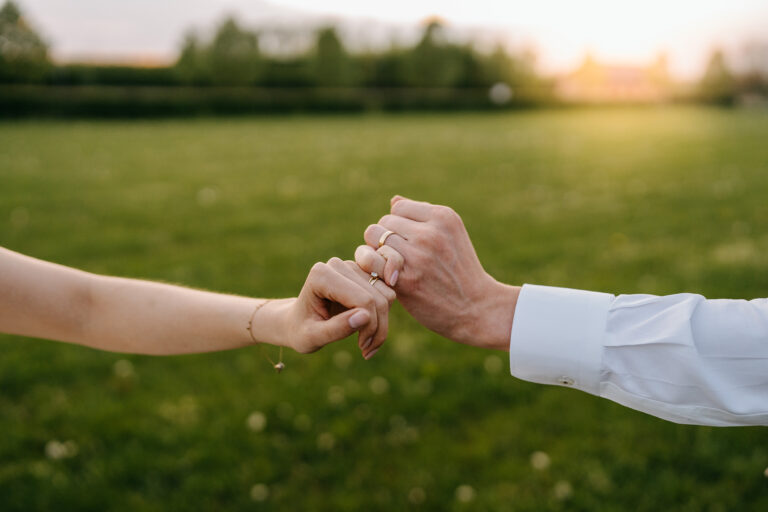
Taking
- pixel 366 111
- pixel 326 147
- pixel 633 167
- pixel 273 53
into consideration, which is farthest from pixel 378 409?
pixel 273 53

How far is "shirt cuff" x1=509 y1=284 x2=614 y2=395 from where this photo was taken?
1.81m

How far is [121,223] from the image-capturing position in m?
7.42

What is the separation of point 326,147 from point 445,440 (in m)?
12.5

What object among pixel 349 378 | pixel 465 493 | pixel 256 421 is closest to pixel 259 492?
pixel 256 421

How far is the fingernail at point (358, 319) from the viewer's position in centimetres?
170

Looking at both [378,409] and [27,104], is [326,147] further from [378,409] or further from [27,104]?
[27,104]

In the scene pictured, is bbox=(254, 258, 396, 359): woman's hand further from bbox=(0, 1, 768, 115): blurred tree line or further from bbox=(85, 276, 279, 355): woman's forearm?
bbox=(0, 1, 768, 115): blurred tree line

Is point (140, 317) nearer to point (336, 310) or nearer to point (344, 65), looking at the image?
point (336, 310)

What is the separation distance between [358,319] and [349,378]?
229 centimetres

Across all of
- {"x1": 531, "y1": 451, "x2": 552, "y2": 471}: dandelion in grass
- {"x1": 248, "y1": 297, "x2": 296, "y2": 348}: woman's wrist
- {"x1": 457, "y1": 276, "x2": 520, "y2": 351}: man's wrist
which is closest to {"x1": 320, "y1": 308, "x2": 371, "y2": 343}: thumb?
{"x1": 248, "y1": 297, "x2": 296, "y2": 348}: woman's wrist

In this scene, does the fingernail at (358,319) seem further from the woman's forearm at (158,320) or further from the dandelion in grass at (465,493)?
the dandelion in grass at (465,493)

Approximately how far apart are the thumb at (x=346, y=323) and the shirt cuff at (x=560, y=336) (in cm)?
48

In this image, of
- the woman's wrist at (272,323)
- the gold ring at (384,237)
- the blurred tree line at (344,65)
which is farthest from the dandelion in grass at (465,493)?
the blurred tree line at (344,65)

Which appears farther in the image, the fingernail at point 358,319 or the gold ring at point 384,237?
the gold ring at point 384,237
